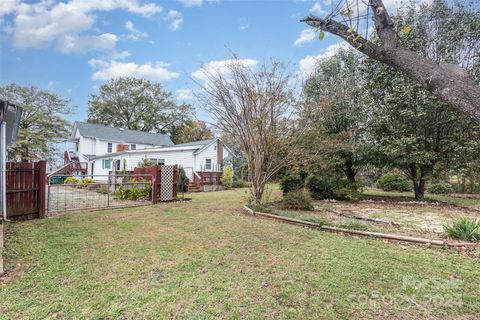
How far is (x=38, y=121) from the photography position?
78.5 ft

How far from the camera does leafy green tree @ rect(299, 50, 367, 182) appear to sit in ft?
38.7

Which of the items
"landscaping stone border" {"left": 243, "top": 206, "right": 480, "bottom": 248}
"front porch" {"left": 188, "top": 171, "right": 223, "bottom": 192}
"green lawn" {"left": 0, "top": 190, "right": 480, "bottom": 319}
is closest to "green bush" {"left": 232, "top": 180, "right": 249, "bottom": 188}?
"front porch" {"left": 188, "top": 171, "right": 223, "bottom": 192}

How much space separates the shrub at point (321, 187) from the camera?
12.5 metres

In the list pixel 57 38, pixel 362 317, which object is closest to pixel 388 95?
pixel 362 317

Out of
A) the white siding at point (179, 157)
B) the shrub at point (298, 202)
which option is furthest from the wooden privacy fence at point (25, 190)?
the white siding at point (179, 157)

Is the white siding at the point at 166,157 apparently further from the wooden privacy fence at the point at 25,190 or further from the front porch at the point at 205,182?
the wooden privacy fence at the point at 25,190

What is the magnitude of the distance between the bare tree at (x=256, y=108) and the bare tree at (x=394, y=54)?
6333 mm

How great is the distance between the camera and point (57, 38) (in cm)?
1189

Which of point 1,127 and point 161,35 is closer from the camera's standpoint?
point 1,127

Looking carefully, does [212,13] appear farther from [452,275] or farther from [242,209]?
[452,275]

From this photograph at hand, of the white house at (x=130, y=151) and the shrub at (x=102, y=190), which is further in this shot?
the white house at (x=130, y=151)

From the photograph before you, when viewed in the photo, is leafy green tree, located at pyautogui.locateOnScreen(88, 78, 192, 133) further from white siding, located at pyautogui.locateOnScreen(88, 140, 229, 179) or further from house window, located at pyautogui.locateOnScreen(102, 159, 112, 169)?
white siding, located at pyautogui.locateOnScreen(88, 140, 229, 179)

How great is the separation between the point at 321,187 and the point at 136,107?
31.3m

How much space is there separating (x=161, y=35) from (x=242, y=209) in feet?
23.2
